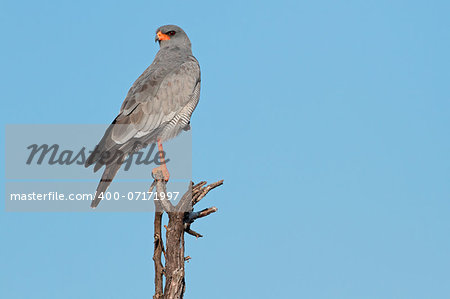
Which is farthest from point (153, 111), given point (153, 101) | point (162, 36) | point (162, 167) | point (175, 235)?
point (175, 235)

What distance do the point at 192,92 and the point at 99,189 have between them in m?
2.95

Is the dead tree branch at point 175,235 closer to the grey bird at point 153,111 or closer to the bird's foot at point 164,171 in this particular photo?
the bird's foot at point 164,171

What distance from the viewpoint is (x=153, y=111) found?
10.8 meters

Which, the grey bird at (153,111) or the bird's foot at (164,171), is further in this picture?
the bird's foot at (164,171)

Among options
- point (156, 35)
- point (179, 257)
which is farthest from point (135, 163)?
point (156, 35)

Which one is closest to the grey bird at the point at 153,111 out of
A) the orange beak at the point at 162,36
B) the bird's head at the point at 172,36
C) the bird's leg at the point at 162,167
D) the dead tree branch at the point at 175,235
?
the bird's leg at the point at 162,167

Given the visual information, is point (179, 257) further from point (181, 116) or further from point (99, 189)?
point (181, 116)

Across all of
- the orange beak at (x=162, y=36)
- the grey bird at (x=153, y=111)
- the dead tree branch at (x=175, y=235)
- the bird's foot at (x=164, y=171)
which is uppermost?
the orange beak at (x=162, y=36)

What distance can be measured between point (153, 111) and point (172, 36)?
2540mm

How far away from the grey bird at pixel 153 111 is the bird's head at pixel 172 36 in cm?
30

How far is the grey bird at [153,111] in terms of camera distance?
982cm

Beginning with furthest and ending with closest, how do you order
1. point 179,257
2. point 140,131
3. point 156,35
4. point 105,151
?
point 156,35
point 140,131
point 105,151
point 179,257

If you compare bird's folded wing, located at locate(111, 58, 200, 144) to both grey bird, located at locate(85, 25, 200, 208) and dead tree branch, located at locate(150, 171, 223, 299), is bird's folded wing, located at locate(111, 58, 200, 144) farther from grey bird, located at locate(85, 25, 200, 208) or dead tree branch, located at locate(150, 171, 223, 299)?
dead tree branch, located at locate(150, 171, 223, 299)

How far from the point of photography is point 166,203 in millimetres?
9172
